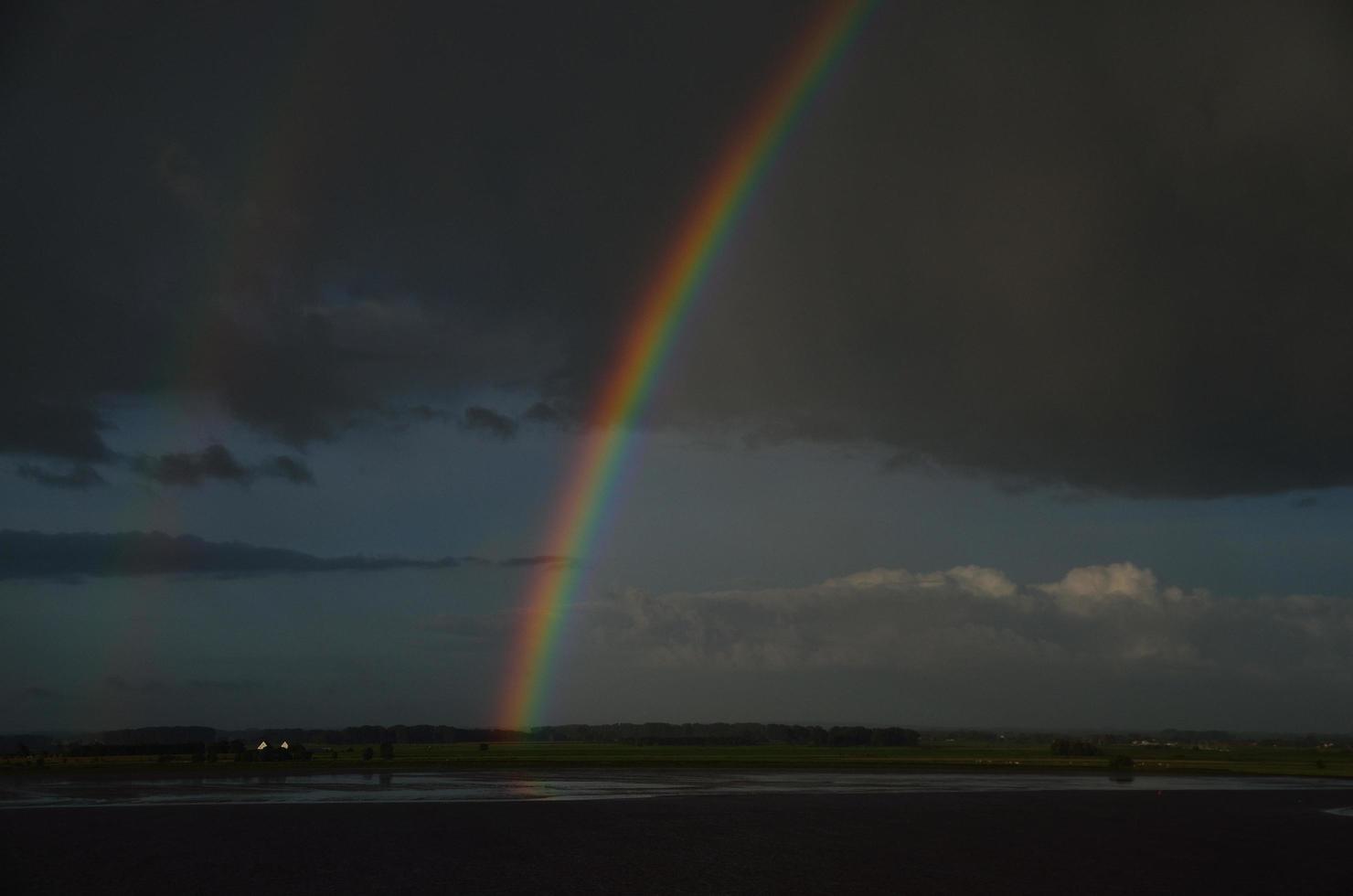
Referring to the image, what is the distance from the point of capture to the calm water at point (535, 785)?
81.1m

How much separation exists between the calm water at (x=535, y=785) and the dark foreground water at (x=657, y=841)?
3.00ft

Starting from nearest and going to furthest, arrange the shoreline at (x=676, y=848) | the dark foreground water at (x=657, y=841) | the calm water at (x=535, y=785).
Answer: the shoreline at (x=676, y=848), the dark foreground water at (x=657, y=841), the calm water at (x=535, y=785)

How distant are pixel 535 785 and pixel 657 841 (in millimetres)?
46616

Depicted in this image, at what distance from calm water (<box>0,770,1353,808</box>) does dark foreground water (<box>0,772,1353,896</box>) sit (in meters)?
0.91

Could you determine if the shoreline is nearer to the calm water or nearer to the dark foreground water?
the dark foreground water

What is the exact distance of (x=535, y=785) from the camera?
96688mm

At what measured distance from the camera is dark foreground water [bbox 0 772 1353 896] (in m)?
41.2

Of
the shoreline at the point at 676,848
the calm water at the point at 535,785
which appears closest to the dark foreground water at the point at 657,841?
the shoreline at the point at 676,848

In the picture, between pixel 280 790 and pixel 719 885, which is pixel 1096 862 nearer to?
pixel 719 885

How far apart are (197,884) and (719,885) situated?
737 inches

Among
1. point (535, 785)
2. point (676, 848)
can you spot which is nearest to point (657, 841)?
point (676, 848)

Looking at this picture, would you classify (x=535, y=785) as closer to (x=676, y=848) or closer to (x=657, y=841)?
(x=657, y=841)

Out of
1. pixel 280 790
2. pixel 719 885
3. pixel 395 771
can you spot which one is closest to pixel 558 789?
pixel 280 790

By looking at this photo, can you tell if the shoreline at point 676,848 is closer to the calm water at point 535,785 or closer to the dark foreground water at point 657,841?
the dark foreground water at point 657,841
